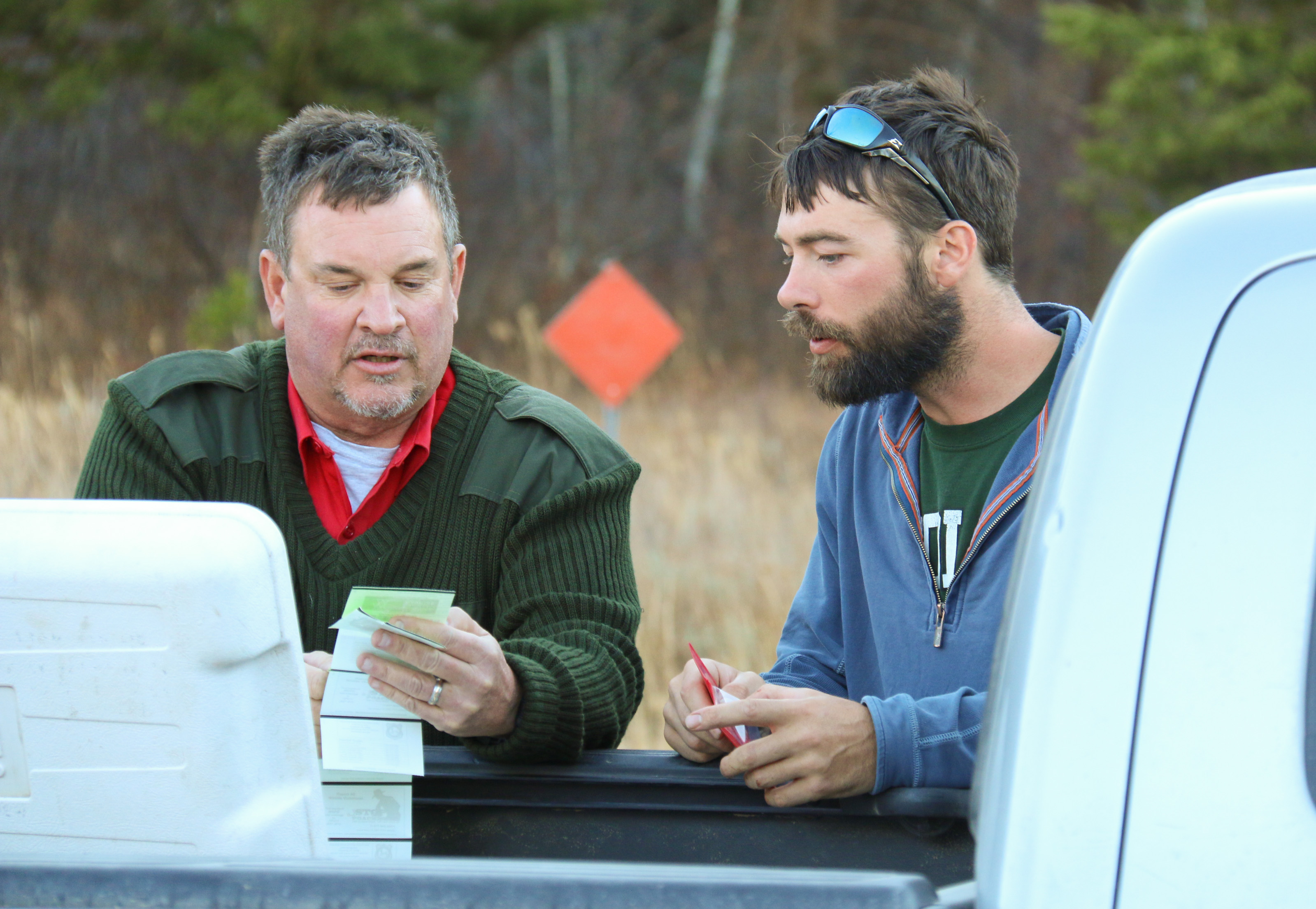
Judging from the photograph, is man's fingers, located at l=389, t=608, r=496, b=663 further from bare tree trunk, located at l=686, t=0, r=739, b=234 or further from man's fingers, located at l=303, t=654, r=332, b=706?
bare tree trunk, located at l=686, t=0, r=739, b=234

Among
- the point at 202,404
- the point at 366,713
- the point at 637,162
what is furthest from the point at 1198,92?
the point at 366,713

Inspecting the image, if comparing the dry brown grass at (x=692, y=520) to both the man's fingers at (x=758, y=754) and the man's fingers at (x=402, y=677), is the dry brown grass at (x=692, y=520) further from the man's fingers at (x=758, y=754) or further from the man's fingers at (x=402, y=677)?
the man's fingers at (x=402, y=677)

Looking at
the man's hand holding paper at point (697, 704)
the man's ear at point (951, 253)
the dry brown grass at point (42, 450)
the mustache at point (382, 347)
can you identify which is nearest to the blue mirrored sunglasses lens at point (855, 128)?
the man's ear at point (951, 253)

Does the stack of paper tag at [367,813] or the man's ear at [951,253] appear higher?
the man's ear at [951,253]

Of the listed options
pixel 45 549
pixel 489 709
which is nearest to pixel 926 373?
pixel 489 709

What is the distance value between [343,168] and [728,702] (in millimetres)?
1192

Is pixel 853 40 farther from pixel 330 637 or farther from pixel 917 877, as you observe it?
pixel 917 877

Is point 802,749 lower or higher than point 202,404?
lower

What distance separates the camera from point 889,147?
2428mm

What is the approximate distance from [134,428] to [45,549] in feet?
4.34

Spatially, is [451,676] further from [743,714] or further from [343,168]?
[343,168]

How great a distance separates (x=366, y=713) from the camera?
1754 mm

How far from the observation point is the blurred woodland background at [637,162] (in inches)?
277

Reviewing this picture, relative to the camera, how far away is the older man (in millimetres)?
2359
